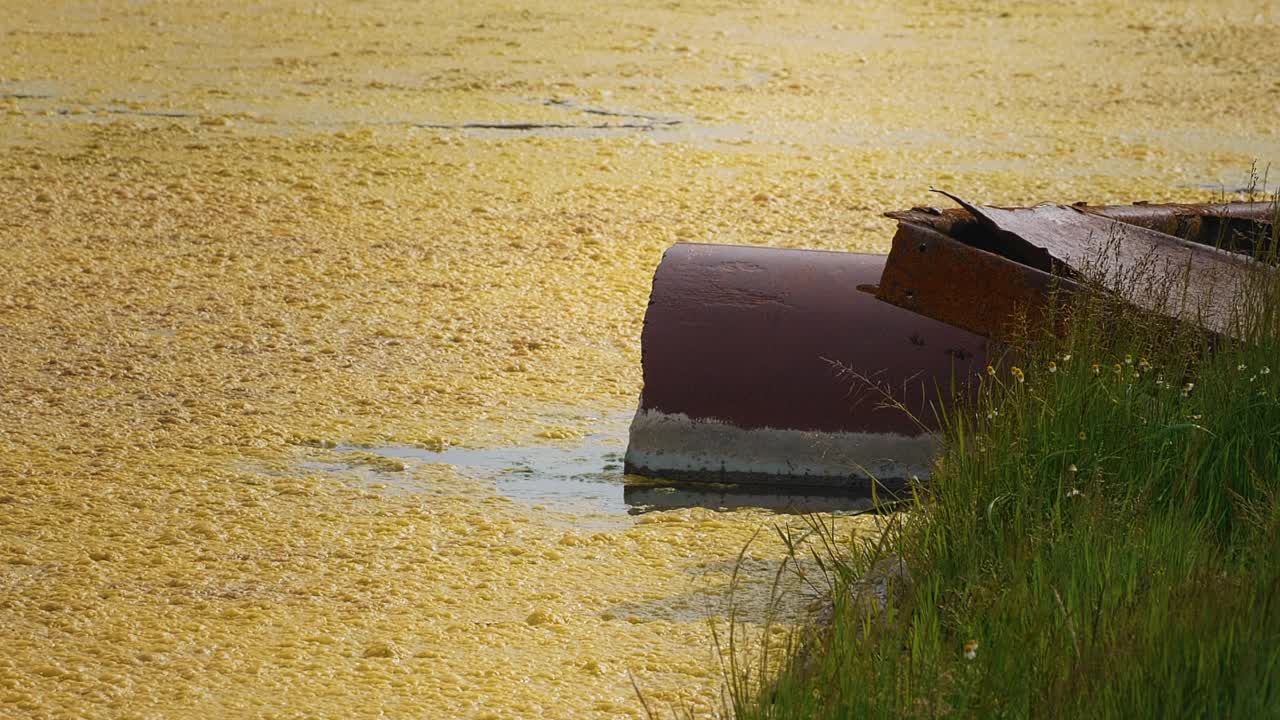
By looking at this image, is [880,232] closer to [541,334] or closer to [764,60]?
[541,334]

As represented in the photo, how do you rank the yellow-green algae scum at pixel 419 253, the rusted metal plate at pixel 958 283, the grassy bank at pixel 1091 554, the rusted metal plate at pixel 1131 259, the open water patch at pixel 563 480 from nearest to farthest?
the grassy bank at pixel 1091 554 < the yellow-green algae scum at pixel 419 253 < the rusted metal plate at pixel 1131 259 < the rusted metal plate at pixel 958 283 < the open water patch at pixel 563 480

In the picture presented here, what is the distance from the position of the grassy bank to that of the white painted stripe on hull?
0.17 metres

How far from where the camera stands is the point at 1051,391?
2.54 metres

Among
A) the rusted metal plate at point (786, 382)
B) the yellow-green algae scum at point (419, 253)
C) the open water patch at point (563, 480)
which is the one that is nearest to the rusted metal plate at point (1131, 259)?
the rusted metal plate at point (786, 382)

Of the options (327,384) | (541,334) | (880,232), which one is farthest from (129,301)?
(880,232)

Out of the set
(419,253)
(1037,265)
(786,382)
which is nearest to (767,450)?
(786,382)

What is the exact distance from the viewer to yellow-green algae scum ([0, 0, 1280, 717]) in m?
2.52

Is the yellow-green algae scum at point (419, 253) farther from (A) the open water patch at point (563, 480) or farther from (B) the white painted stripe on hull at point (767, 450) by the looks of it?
(B) the white painted stripe on hull at point (767, 450)

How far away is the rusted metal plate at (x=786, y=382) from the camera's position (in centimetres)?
318

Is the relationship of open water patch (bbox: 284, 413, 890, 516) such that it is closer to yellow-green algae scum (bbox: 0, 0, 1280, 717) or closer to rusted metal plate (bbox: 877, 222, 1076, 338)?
yellow-green algae scum (bbox: 0, 0, 1280, 717)

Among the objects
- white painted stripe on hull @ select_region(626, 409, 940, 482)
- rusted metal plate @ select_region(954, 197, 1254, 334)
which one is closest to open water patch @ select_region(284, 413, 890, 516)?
white painted stripe on hull @ select_region(626, 409, 940, 482)

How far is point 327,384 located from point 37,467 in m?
0.71

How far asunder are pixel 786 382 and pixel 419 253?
1798mm

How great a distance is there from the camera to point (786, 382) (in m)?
3.22
